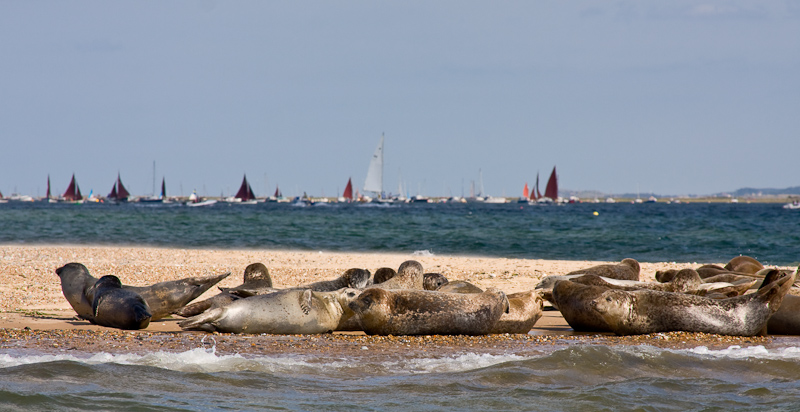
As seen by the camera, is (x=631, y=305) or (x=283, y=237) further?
(x=283, y=237)

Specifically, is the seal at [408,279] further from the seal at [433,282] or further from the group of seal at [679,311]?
the group of seal at [679,311]

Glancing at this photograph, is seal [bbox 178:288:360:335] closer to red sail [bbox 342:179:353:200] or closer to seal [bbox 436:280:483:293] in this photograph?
seal [bbox 436:280:483:293]

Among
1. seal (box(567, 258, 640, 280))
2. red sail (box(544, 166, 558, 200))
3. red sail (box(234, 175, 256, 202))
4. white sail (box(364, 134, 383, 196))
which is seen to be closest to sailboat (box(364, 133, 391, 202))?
white sail (box(364, 134, 383, 196))

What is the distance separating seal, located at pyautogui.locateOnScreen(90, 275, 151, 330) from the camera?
25.2 feet

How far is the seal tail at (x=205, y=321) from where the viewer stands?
7402 millimetres

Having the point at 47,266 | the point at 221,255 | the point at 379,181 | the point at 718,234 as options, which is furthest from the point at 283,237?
the point at 379,181

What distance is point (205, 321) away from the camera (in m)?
7.46

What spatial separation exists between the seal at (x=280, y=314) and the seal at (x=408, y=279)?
3.43 ft

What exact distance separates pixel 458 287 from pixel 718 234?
28041 millimetres

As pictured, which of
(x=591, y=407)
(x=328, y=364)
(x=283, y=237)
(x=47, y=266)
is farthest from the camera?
(x=283, y=237)

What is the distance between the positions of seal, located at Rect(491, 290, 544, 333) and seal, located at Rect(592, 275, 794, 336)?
→ 68cm

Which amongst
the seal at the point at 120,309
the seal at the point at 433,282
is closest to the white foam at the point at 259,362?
the seal at the point at 120,309

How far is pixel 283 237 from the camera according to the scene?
31141 mm

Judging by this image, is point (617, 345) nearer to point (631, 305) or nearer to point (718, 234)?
point (631, 305)
